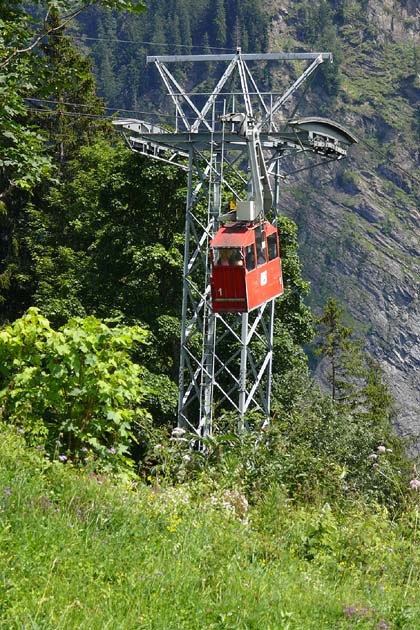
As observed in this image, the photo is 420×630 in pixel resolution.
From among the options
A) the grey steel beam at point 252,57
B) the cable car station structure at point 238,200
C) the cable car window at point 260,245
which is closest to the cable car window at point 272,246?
the cable car station structure at point 238,200

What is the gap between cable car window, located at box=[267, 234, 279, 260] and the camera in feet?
72.0

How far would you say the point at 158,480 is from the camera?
349 inches

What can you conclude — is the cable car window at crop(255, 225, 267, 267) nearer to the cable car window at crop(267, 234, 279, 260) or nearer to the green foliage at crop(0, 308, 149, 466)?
the cable car window at crop(267, 234, 279, 260)

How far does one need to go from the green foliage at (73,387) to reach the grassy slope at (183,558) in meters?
0.98

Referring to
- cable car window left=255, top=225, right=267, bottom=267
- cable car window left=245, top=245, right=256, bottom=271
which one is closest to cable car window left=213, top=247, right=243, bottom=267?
cable car window left=245, top=245, right=256, bottom=271

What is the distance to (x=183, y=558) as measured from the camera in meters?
7.05

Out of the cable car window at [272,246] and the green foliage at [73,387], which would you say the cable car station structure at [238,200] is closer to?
the cable car window at [272,246]

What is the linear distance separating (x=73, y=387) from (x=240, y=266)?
10949 millimetres

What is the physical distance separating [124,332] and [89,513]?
9.75ft

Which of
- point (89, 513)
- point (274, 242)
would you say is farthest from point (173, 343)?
point (89, 513)

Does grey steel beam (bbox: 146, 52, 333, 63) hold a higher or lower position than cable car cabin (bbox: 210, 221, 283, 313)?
higher

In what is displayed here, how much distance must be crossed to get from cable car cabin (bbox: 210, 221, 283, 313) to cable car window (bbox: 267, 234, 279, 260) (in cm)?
4

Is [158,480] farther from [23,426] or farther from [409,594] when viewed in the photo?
[409,594]

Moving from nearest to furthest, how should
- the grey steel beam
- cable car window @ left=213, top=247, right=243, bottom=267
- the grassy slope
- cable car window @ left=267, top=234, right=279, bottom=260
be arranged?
the grassy slope, cable car window @ left=213, top=247, right=243, bottom=267, cable car window @ left=267, top=234, right=279, bottom=260, the grey steel beam
